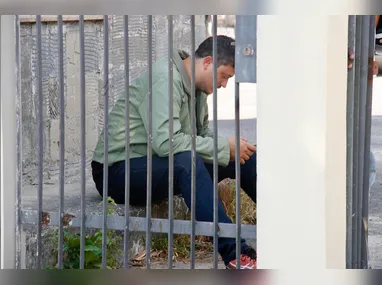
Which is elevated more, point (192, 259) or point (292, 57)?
point (292, 57)

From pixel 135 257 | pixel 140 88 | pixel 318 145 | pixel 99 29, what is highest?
pixel 99 29

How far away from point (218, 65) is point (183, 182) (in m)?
0.54

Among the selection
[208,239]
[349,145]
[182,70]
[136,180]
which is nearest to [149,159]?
[136,180]

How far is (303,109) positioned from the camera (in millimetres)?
3131

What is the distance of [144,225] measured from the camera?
3.53m

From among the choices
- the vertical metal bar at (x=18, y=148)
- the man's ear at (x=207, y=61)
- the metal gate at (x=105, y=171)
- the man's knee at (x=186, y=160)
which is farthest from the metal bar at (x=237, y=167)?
the vertical metal bar at (x=18, y=148)

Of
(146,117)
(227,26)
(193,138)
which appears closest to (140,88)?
(146,117)

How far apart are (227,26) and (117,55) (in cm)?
56

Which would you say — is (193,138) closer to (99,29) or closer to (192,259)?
(192,259)

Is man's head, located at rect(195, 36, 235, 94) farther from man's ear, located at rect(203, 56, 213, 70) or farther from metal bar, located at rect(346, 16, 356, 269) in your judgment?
metal bar, located at rect(346, 16, 356, 269)

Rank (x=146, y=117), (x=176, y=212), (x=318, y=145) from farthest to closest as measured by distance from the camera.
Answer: (x=176, y=212) < (x=146, y=117) < (x=318, y=145)

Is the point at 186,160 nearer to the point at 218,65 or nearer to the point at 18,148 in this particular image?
the point at 218,65

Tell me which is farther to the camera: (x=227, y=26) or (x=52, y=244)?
(x=227, y=26)

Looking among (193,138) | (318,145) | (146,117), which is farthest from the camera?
(146,117)
